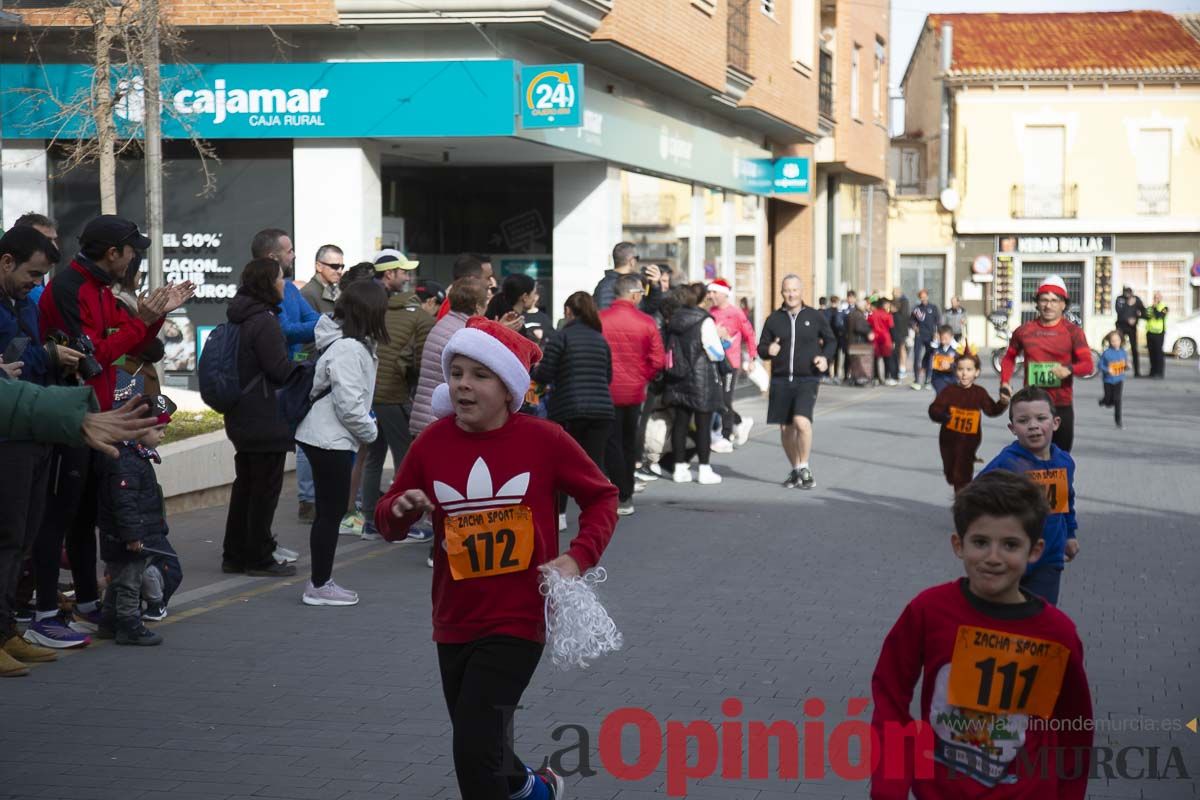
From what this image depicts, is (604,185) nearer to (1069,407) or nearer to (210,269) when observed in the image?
(210,269)

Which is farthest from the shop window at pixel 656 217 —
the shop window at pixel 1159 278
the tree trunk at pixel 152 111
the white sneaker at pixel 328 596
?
the shop window at pixel 1159 278

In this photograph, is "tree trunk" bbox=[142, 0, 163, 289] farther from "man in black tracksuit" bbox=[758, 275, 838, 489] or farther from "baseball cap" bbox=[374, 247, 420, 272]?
"man in black tracksuit" bbox=[758, 275, 838, 489]

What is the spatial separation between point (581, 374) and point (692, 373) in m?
3.35

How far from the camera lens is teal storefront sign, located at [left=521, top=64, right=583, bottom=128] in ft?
58.1

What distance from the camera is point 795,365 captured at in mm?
14422

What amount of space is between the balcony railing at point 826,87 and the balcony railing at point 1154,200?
75.4 ft

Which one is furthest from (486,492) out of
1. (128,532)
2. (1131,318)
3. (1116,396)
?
(1131,318)

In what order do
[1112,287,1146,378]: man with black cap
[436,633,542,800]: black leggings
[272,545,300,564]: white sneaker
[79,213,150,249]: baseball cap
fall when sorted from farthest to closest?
[1112,287,1146,378]: man with black cap, [272,545,300,564]: white sneaker, [79,213,150,249]: baseball cap, [436,633,542,800]: black leggings

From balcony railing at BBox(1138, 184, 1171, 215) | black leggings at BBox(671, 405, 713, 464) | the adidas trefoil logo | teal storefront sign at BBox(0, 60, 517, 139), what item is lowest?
black leggings at BBox(671, 405, 713, 464)

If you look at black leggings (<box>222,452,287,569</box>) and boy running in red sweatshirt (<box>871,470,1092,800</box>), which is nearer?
boy running in red sweatshirt (<box>871,470,1092,800</box>)

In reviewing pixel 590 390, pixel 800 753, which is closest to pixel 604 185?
pixel 590 390

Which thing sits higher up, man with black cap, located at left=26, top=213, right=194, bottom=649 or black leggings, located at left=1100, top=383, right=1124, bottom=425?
man with black cap, located at left=26, top=213, right=194, bottom=649

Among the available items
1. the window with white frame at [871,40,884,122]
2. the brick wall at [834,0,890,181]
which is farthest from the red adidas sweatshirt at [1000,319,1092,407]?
the window with white frame at [871,40,884,122]

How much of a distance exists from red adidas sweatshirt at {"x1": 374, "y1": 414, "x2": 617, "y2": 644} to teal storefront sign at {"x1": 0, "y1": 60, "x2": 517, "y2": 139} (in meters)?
13.5
